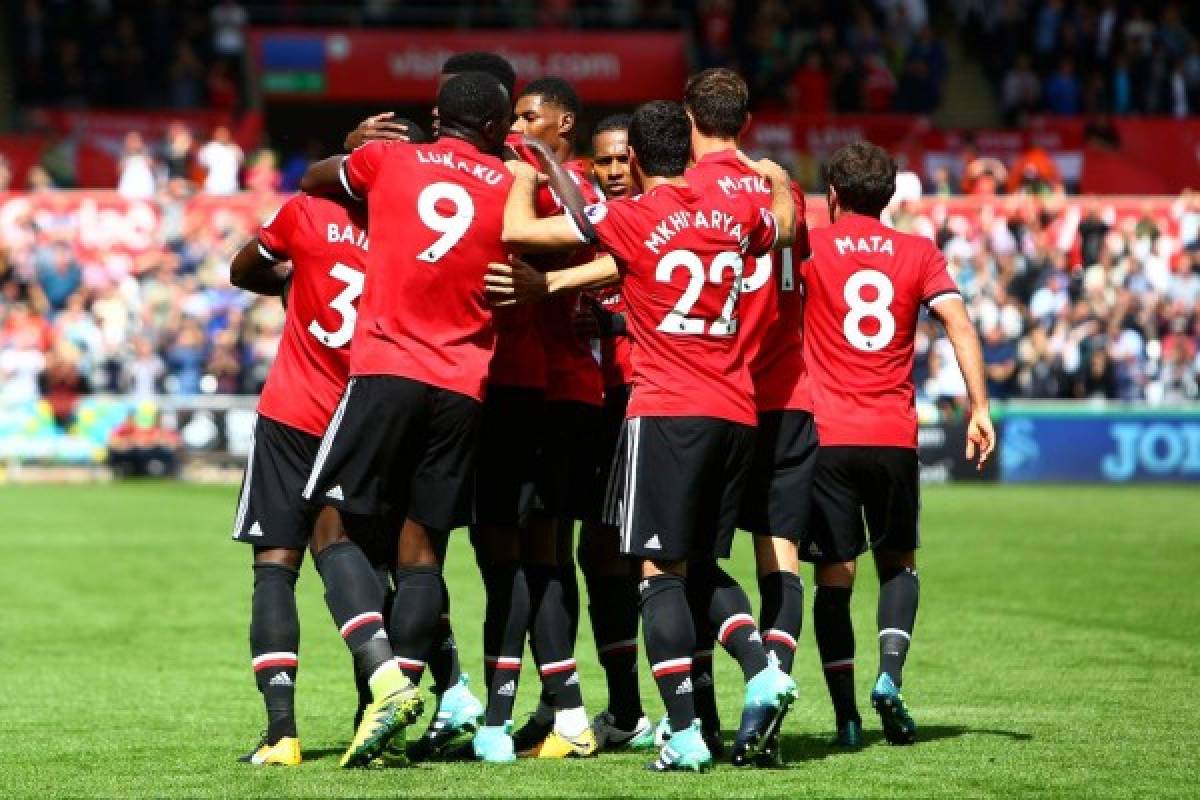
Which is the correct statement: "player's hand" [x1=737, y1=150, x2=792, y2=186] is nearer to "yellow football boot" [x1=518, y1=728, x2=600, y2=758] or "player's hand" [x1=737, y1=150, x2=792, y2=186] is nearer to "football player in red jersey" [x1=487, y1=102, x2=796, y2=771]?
"football player in red jersey" [x1=487, y1=102, x2=796, y2=771]

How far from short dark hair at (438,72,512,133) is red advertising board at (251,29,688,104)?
988 inches

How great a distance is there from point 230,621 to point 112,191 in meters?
17.5

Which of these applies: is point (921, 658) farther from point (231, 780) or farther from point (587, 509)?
point (231, 780)

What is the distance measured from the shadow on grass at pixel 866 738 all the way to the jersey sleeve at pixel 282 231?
2905mm

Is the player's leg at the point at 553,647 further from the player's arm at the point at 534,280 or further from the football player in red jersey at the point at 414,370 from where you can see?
the player's arm at the point at 534,280

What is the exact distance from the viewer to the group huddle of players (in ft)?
26.3

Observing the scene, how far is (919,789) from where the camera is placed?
762 centimetres

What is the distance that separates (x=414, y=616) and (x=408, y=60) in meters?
26.3

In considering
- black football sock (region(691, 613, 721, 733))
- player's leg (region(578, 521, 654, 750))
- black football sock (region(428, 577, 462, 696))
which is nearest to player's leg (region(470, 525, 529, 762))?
black football sock (region(428, 577, 462, 696))

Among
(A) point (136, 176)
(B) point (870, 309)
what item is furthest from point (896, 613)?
(A) point (136, 176)

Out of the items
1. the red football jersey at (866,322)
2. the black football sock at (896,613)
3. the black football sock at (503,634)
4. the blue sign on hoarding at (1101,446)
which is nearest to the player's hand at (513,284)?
the black football sock at (503,634)

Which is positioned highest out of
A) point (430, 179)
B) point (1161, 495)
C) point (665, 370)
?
point (430, 179)

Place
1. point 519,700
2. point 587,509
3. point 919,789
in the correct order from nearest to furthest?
point 919,789 → point 587,509 → point 519,700

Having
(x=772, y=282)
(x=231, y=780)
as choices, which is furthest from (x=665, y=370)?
(x=231, y=780)
